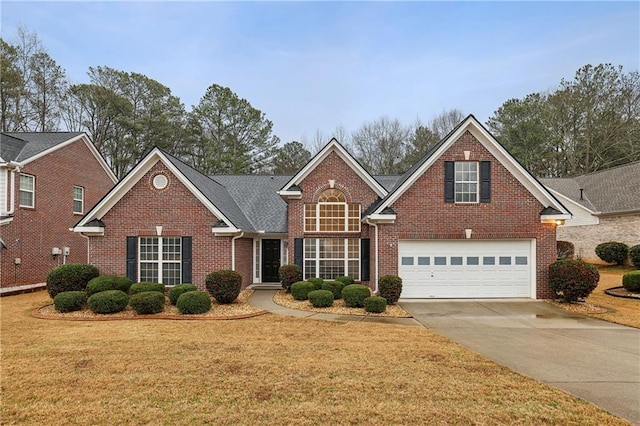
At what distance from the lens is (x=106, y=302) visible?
11258 millimetres

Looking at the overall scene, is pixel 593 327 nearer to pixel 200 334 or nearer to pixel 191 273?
pixel 200 334

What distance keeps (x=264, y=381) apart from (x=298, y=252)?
10473 mm

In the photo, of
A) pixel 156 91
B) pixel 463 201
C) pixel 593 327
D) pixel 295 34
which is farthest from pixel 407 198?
pixel 156 91

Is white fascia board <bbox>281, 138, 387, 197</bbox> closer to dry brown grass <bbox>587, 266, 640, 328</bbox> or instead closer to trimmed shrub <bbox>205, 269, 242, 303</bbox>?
trimmed shrub <bbox>205, 269, 242, 303</bbox>

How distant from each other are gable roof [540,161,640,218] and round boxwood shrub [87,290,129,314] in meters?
28.9

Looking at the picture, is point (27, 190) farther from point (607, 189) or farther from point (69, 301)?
point (607, 189)

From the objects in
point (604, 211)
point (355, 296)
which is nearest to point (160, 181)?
point (355, 296)

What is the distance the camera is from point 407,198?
14.1 metres

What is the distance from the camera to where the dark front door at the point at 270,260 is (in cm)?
1836

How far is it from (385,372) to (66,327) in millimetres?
8701

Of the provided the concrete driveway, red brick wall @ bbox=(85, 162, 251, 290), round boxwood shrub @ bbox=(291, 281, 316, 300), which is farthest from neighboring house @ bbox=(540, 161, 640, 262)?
red brick wall @ bbox=(85, 162, 251, 290)

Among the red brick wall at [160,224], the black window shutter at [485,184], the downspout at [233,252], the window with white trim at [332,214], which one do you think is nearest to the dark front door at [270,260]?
the window with white trim at [332,214]

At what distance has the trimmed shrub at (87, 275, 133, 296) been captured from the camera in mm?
12406

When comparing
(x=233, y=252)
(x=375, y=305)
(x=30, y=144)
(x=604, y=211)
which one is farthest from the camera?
(x=604, y=211)
